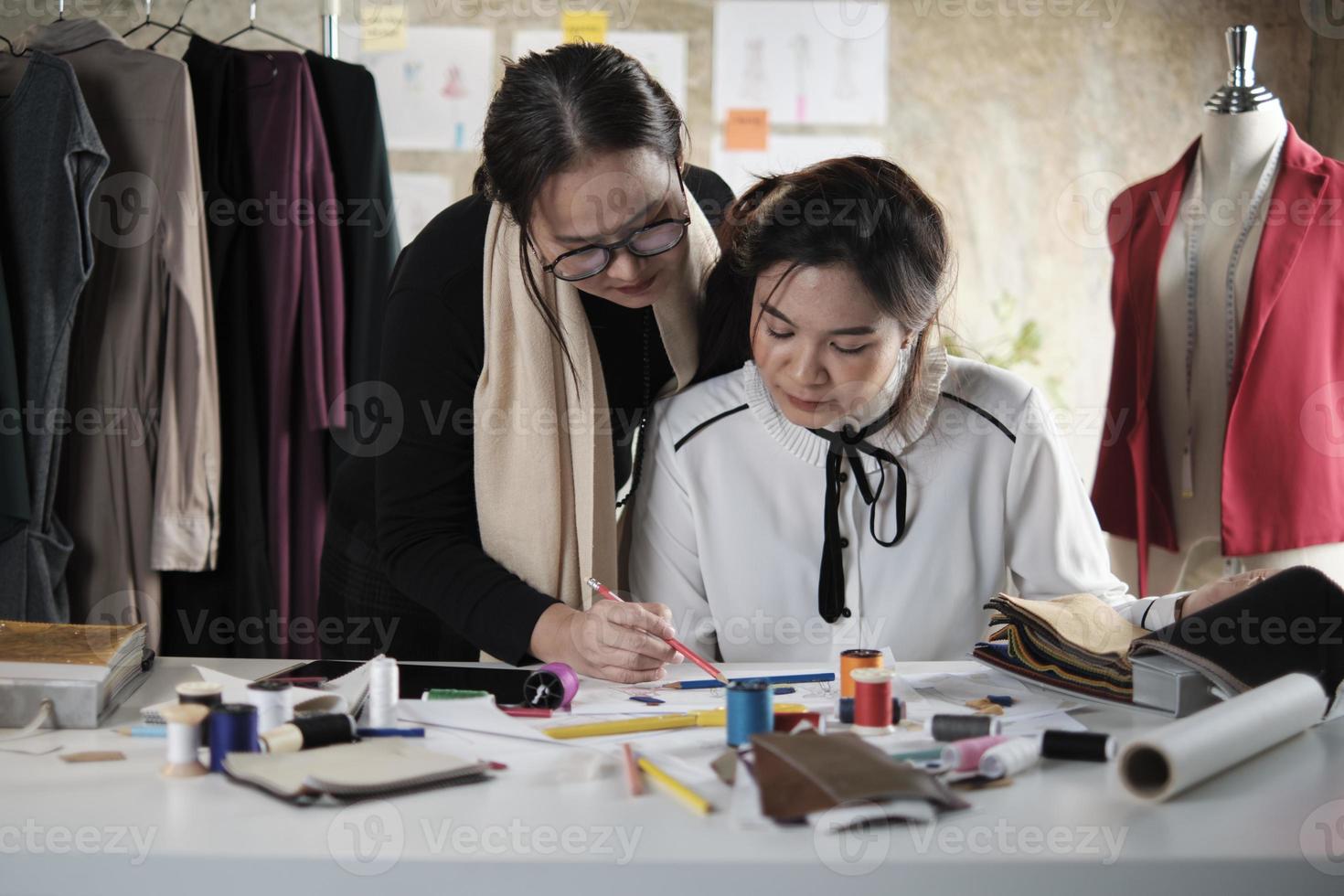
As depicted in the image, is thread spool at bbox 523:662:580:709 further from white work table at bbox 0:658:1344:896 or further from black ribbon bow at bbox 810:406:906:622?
black ribbon bow at bbox 810:406:906:622

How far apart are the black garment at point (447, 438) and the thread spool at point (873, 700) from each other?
1.42ft

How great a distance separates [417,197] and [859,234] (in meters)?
2.04

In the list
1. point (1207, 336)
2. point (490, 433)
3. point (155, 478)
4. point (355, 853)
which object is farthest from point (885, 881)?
point (155, 478)

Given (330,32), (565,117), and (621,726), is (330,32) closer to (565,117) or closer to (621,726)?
(565,117)

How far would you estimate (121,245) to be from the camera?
2.32m

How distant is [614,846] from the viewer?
0.88 meters

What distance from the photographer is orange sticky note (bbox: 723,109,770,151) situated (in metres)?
3.23

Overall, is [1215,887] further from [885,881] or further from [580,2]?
[580,2]

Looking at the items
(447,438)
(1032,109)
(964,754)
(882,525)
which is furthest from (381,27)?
(964,754)

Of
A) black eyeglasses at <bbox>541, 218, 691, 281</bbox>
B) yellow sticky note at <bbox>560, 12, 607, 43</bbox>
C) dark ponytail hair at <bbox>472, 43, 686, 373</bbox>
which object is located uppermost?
yellow sticky note at <bbox>560, 12, 607, 43</bbox>

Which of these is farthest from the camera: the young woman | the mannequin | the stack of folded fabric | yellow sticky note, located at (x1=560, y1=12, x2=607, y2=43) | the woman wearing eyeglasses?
yellow sticky note, located at (x1=560, y1=12, x2=607, y2=43)

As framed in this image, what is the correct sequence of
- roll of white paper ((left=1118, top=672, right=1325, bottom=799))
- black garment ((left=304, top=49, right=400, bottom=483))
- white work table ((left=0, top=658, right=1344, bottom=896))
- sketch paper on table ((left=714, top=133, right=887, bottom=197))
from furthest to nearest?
sketch paper on table ((left=714, top=133, right=887, bottom=197)), black garment ((left=304, top=49, right=400, bottom=483)), roll of white paper ((left=1118, top=672, right=1325, bottom=799)), white work table ((left=0, top=658, right=1344, bottom=896))

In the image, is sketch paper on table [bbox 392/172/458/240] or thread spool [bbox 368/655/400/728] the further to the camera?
sketch paper on table [bbox 392/172/458/240]

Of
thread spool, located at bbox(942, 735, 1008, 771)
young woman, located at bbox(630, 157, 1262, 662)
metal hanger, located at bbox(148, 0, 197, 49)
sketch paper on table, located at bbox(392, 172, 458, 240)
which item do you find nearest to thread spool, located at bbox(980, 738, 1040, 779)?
thread spool, located at bbox(942, 735, 1008, 771)
